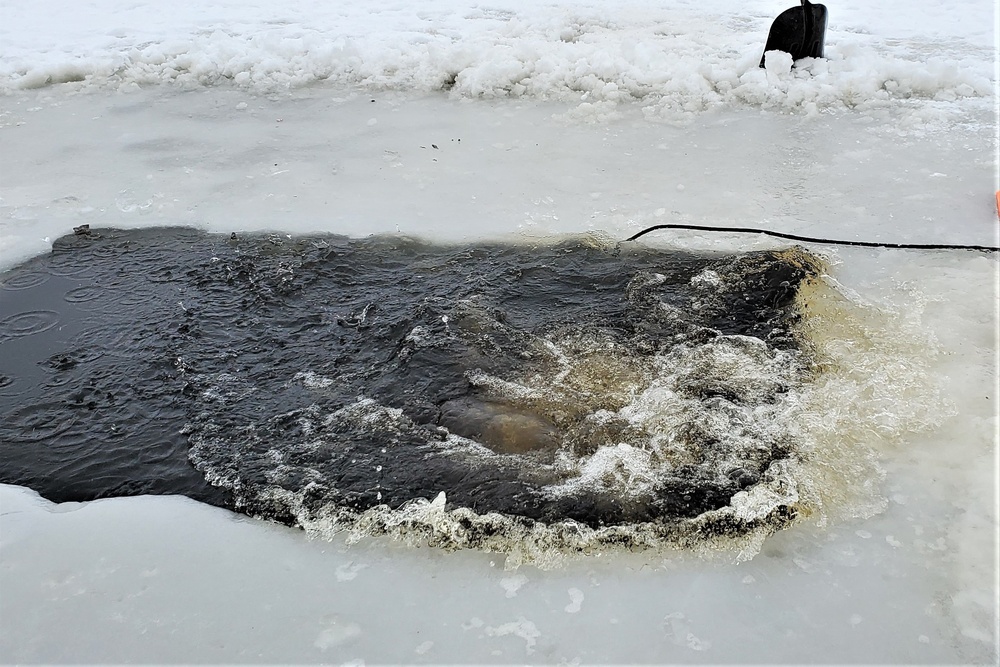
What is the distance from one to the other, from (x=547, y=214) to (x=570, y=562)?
87.9 inches

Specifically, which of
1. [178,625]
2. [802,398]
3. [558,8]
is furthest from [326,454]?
[558,8]

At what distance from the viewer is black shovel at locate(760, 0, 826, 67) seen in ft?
17.6

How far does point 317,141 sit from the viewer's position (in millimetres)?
5004

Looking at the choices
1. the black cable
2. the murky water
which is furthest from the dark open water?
the black cable

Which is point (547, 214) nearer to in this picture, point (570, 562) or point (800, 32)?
point (570, 562)

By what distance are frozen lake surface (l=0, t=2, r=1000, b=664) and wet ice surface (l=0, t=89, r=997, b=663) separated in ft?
0.03

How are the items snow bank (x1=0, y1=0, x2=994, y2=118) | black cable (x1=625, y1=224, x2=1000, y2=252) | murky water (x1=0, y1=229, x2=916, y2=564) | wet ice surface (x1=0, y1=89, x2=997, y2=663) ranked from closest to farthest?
wet ice surface (x1=0, y1=89, x2=997, y2=663), murky water (x1=0, y1=229, x2=916, y2=564), black cable (x1=625, y1=224, x2=1000, y2=252), snow bank (x1=0, y1=0, x2=994, y2=118)

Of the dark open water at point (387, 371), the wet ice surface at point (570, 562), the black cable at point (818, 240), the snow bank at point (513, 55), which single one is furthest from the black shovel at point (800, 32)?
the dark open water at point (387, 371)

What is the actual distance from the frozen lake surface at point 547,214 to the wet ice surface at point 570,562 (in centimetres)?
1

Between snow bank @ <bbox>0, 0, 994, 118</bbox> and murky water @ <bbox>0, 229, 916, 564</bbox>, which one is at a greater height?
snow bank @ <bbox>0, 0, 994, 118</bbox>

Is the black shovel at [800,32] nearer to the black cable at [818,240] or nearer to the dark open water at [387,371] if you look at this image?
the black cable at [818,240]

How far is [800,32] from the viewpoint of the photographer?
540 centimetres

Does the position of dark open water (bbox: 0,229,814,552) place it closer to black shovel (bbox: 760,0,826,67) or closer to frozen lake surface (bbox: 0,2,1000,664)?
frozen lake surface (bbox: 0,2,1000,664)

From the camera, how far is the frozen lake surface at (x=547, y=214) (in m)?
2.04
